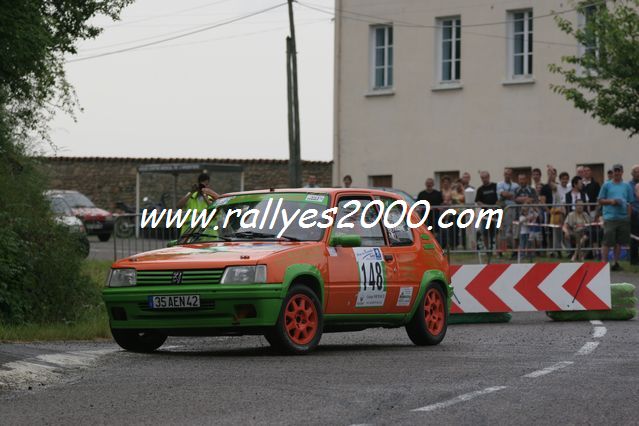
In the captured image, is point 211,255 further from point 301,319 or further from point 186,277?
point 301,319

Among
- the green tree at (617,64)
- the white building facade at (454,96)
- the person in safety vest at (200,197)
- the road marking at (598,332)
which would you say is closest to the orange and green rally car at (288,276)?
the road marking at (598,332)

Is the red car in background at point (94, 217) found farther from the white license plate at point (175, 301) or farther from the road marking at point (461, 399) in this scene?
the road marking at point (461, 399)

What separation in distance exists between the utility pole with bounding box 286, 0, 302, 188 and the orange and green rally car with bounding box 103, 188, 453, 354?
3101cm

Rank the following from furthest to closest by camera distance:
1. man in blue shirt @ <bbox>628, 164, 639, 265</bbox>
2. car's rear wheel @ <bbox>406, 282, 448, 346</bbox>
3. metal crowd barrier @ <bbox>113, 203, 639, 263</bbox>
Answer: man in blue shirt @ <bbox>628, 164, 639, 265</bbox> → metal crowd barrier @ <bbox>113, 203, 639, 263</bbox> → car's rear wheel @ <bbox>406, 282, 448, 346</bbox>

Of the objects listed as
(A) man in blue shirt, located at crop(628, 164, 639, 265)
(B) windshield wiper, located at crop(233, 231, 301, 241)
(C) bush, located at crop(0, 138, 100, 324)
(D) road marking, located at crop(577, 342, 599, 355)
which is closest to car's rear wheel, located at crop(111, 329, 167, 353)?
(B) windshield wiper, located at crop(233, 231, 301, 241)

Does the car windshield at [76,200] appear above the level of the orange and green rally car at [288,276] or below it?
above

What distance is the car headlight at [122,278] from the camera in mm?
15295

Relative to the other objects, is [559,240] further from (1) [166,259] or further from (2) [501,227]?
(1) [166,259]

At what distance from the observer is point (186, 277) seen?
14969 millimetres

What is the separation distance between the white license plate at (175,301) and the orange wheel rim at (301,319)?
81 cm

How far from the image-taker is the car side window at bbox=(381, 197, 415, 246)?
16766 mm

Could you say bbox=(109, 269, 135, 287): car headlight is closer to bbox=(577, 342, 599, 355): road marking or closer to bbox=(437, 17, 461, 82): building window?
bbox=(577, 342, 599, 355): road marking

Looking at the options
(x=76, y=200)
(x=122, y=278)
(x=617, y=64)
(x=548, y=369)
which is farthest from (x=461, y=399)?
(x=76, y=200)

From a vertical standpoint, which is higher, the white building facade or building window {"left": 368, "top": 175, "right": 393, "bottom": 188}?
the white building facade
